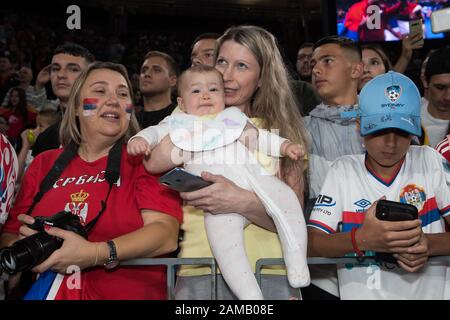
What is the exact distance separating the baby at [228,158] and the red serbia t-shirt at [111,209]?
110mm

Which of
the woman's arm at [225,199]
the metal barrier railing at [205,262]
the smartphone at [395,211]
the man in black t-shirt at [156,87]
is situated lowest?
the metal barrier railing at [205,262]

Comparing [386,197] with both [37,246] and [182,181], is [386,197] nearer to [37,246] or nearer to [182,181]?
[182,181]

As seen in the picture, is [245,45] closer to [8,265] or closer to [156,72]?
[8,265]

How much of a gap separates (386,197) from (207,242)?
25.7 inches

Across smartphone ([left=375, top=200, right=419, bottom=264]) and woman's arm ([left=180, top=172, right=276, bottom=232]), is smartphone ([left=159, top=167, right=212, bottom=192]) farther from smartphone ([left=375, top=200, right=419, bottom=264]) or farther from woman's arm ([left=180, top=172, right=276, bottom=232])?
smartphone ([left=375, top=200, right=419, bottom=264])

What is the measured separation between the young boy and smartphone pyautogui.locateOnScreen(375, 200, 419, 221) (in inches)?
2.2

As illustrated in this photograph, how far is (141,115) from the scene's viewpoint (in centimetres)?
392

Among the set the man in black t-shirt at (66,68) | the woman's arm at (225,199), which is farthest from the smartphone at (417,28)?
the woman's arm at (225,199)

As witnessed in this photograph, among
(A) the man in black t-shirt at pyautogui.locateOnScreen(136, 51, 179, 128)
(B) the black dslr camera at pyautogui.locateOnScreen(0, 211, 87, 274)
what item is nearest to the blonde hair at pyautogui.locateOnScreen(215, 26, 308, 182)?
(B) the black dslr camera at pyautogui.locateOnScreen(0, 211, 87, 274)

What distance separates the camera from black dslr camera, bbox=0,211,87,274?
5.84 feet

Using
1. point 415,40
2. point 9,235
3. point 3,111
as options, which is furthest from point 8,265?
point 3,111

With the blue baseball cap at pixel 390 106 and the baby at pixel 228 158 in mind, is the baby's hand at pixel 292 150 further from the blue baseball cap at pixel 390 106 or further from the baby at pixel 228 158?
the blue baseball cap at pixel 390 106

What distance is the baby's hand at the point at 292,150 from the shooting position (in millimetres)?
2047

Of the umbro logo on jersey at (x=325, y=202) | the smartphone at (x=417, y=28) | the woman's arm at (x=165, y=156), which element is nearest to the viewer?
the woman's arm at (x=165, y=156)
